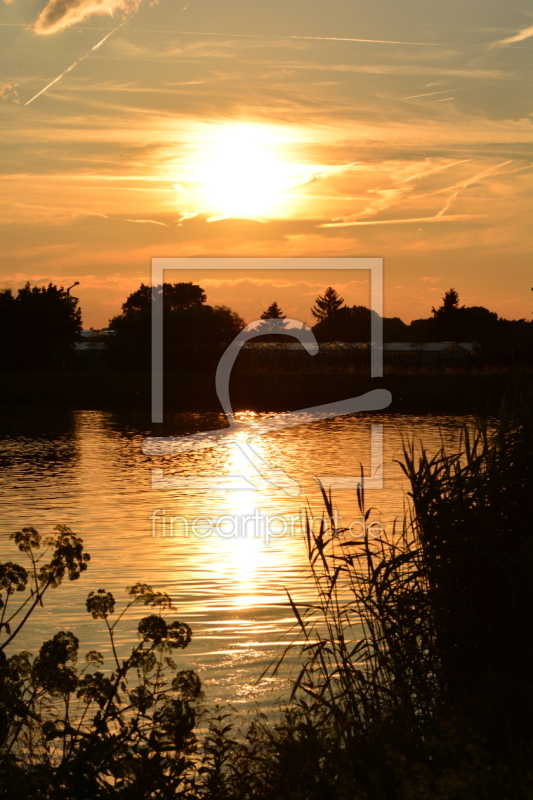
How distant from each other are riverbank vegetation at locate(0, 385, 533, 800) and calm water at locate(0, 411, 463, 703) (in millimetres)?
953

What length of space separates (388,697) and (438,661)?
396mm

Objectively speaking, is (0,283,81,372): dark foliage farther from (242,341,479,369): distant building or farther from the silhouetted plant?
the silhouetted plant

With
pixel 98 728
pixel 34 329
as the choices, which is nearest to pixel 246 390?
pixel 34 329

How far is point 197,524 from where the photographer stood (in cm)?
1598

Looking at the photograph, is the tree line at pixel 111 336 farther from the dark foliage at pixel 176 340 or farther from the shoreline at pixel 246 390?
the shoreline at pixel 246 390

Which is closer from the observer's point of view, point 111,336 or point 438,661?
point 438,661

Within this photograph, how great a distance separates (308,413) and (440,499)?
131 ft

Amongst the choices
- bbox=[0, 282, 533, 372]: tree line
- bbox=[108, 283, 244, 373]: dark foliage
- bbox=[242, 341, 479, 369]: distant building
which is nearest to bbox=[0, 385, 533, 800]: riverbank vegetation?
bbox=[0, 282, 533, 372]: tree line

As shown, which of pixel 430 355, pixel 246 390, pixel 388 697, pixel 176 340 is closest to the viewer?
pixel 388 697

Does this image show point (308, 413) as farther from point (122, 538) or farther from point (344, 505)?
point (122, 538)

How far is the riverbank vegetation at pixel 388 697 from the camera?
4.74 m

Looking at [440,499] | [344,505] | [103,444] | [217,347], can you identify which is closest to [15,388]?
[217,347]

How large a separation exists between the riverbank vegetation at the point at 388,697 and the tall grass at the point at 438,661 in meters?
0.01

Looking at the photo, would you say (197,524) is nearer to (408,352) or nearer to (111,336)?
(111,336)
